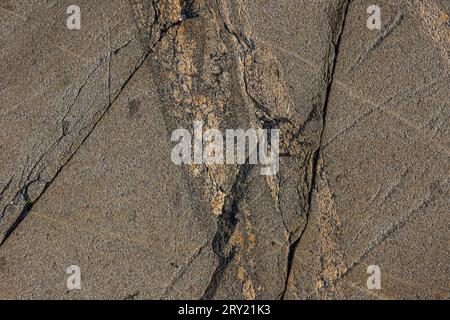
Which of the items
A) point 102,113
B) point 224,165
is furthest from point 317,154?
point 102,113

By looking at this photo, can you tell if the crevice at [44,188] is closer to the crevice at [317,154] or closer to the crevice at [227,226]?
the crevice at [227,226]

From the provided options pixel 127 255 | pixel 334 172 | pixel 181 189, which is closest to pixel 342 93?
pixel 334 172

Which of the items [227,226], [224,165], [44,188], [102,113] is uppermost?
[102,113]

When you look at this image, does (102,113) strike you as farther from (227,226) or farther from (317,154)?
(317,154)

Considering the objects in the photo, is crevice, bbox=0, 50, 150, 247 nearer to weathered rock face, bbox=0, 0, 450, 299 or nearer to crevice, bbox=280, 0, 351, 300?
weathered rock face, bbox=0, 0, 450, 299

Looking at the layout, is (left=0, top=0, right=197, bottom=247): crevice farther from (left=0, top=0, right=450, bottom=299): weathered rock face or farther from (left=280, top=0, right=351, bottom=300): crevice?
(left=280, top=0, right=351, bottom=300): crevice

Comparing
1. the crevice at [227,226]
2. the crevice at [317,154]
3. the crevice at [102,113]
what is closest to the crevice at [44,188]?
the crevice at [102,113]

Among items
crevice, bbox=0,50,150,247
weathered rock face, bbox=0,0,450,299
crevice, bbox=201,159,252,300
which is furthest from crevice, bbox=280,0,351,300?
crevice, bbox=0,50,150,247

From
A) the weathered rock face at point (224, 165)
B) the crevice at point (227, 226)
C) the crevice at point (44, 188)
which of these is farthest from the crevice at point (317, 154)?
the crevice at point (44, 188)

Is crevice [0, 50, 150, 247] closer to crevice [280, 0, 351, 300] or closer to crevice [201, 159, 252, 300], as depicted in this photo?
crevice [201, 159, 252, 300]

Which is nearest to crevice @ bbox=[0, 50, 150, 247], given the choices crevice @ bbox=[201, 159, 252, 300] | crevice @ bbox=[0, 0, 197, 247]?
crevice @ bbox=[0, 0, 197, 247]
